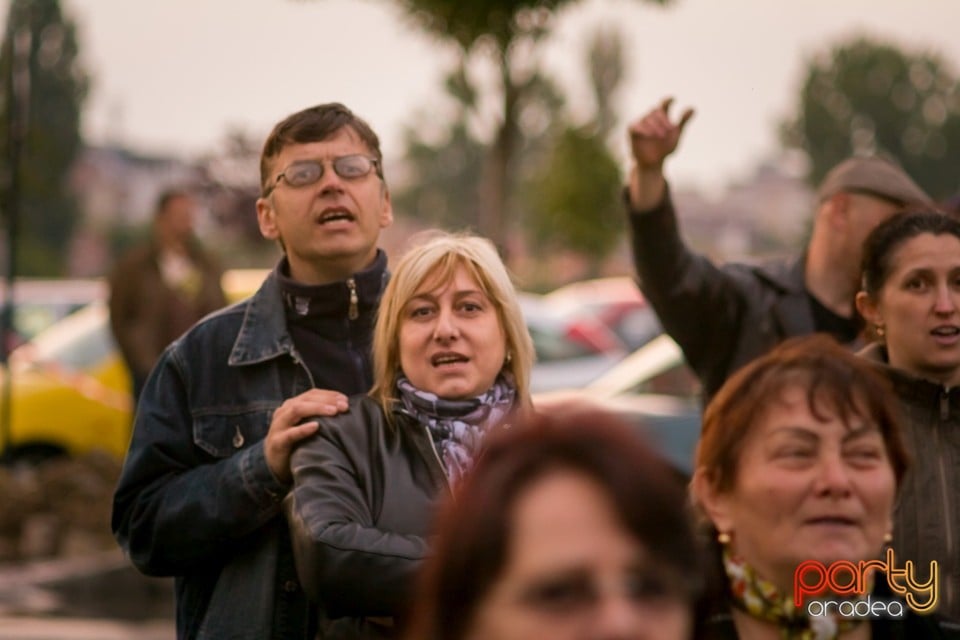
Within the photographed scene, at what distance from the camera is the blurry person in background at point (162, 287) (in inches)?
467

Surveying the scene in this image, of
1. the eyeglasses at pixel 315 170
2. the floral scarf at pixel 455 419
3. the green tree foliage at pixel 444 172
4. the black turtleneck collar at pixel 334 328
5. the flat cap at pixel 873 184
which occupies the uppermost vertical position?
the eyeglasses at pixel 315 170

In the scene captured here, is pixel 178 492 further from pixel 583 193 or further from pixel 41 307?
pixel 583 193

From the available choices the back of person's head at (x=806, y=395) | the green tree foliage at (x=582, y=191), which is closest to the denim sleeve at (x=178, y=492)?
the back of person's head at (x=806, y=395)

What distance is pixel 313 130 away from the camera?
13.4ft

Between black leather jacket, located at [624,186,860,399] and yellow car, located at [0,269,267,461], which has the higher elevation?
Answer: black leather jacket, located at [624,186,860,399]

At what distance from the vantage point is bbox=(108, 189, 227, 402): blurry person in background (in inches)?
467

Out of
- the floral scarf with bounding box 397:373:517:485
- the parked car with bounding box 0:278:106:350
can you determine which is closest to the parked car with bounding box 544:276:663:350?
the parked car with bounding box 0:278:106:350

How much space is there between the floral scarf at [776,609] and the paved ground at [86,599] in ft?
24.4

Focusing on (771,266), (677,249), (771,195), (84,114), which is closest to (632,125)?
(677,249)

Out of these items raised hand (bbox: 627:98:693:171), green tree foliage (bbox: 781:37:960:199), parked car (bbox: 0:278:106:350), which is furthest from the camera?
green tree foliage (bbox: 781:37:960:199)

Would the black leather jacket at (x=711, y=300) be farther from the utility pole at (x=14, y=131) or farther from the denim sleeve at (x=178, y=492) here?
the utility pole at (x=14, y=131)

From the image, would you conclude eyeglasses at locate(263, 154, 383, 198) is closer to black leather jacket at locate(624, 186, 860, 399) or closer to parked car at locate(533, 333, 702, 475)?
black leather jacket at locate(624, 186, 860, 399)

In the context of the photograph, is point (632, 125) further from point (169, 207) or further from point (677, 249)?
point (169, 207)

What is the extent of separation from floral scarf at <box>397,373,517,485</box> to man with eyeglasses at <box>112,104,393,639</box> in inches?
5.9
